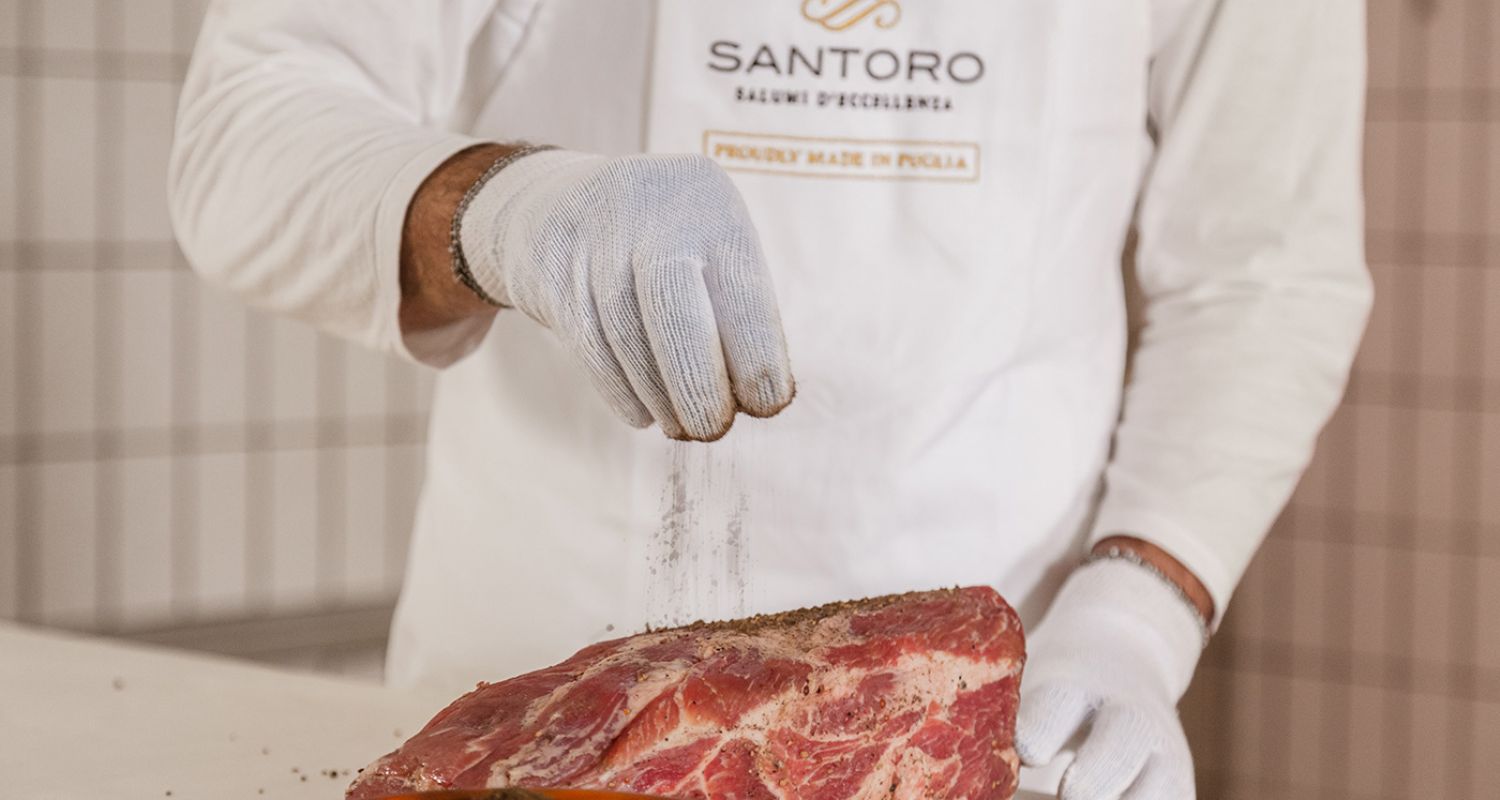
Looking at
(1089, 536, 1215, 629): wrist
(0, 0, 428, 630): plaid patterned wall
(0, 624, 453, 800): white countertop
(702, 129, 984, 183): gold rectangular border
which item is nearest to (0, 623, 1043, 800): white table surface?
(0, 624, 453, 800): white countertop

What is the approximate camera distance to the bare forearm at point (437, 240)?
115cm

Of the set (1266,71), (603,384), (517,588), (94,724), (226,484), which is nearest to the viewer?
(603,384)

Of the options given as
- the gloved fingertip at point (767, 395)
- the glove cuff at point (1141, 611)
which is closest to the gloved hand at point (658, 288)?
the gloved fingertip at point (767, 395)

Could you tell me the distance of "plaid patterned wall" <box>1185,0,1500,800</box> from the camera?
2.88 metres

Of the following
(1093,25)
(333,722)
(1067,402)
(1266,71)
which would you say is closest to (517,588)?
(333,722)

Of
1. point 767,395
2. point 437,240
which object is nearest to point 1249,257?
point 767,395

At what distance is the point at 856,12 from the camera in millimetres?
1496

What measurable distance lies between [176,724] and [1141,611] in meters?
1.03

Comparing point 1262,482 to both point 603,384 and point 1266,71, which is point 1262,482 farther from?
point 603,384

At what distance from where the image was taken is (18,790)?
1287 millimetres

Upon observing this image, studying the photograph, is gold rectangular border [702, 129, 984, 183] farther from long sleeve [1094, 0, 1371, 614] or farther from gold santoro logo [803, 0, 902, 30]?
long sleeve [1094, 0, 1371, 614]

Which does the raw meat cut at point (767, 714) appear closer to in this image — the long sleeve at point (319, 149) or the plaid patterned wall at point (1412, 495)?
the long sleeve at point (319, 149)

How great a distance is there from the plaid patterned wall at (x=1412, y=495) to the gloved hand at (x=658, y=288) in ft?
7.67

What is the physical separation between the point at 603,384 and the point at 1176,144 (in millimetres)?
988
